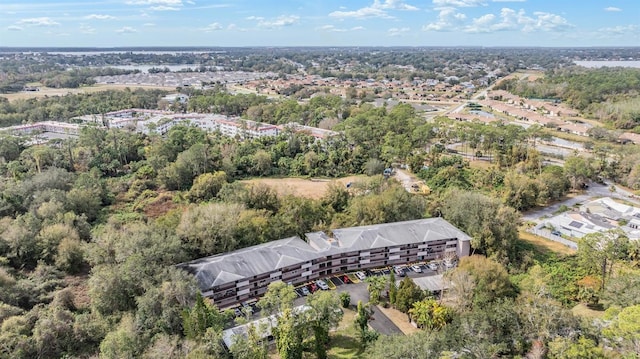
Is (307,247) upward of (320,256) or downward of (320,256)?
upward

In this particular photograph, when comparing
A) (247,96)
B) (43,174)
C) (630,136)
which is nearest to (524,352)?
(43,174)

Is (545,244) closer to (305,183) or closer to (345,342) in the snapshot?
(345,342)

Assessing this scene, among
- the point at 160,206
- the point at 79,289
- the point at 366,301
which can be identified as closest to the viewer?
the point at 366,301

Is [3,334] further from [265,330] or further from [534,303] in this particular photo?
[534,303]

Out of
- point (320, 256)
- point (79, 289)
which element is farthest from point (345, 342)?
point (79, 289)

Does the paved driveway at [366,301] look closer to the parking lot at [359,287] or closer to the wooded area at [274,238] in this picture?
the parking lot at [359,287]

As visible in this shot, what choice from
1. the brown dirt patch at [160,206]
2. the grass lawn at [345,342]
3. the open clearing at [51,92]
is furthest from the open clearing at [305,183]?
the open clearing at [51,92]

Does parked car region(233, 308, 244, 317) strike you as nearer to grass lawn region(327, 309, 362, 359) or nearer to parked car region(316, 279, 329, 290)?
parked car region(316, 279, 329, 290)

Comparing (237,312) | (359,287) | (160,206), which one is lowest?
(359,287)
